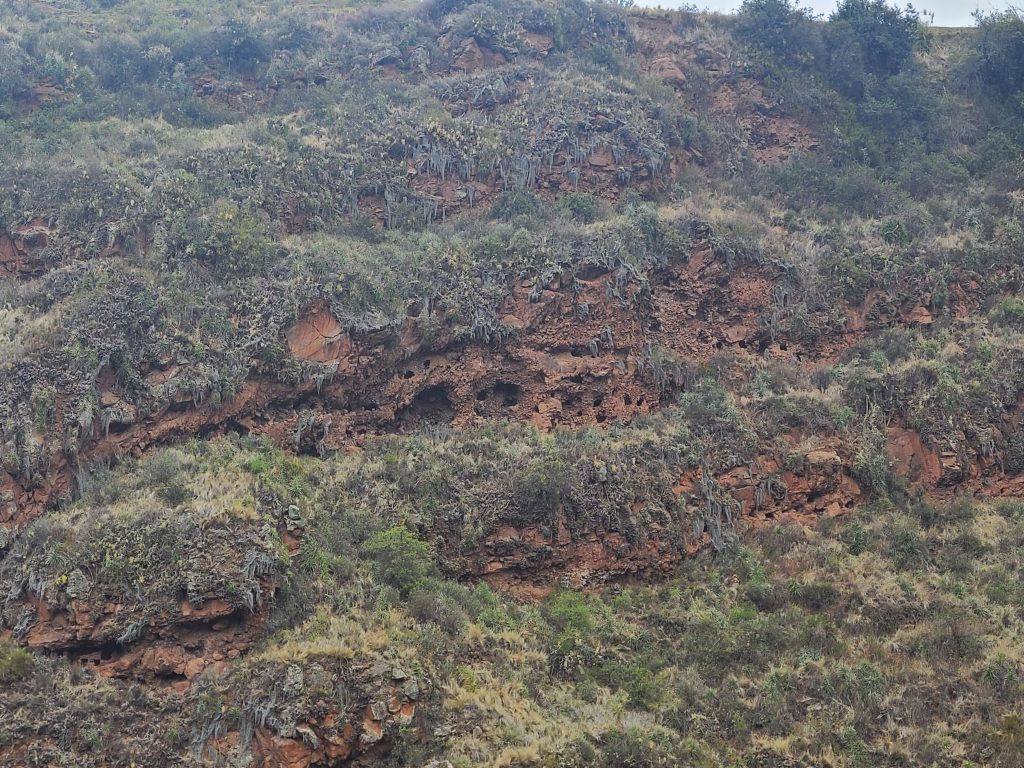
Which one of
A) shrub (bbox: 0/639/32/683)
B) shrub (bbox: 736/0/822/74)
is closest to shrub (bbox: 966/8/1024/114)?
shrub (bbox: 736/0/822/74)

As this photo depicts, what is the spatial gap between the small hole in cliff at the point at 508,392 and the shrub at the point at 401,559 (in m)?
6.97

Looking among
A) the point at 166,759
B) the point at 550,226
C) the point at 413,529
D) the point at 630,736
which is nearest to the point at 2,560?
the point at 166,759

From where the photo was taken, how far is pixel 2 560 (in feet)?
71.0

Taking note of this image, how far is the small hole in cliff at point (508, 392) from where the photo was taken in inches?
1169

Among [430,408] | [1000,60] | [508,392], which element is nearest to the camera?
[430,408]

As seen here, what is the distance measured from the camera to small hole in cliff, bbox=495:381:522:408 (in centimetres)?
2970

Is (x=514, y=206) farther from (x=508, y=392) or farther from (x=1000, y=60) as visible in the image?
(x=1000, y=60)

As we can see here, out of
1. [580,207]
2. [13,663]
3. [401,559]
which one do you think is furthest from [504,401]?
[13,663]

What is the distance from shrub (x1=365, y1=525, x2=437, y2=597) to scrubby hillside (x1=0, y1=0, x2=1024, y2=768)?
0.14 metres

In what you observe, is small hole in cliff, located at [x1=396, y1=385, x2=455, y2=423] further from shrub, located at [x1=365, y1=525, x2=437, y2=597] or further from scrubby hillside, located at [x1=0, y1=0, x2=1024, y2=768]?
shrub, located at [x1=365, y1=525, x2=437, y2=597]

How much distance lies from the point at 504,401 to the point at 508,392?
0.30 metres

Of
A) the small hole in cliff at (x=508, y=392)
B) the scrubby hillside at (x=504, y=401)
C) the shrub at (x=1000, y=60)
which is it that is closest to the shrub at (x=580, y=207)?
the scrubby hillside at (x=504, y=401)

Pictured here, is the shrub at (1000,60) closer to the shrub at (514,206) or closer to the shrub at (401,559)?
the shrub at (514,206)

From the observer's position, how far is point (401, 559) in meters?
22.9
